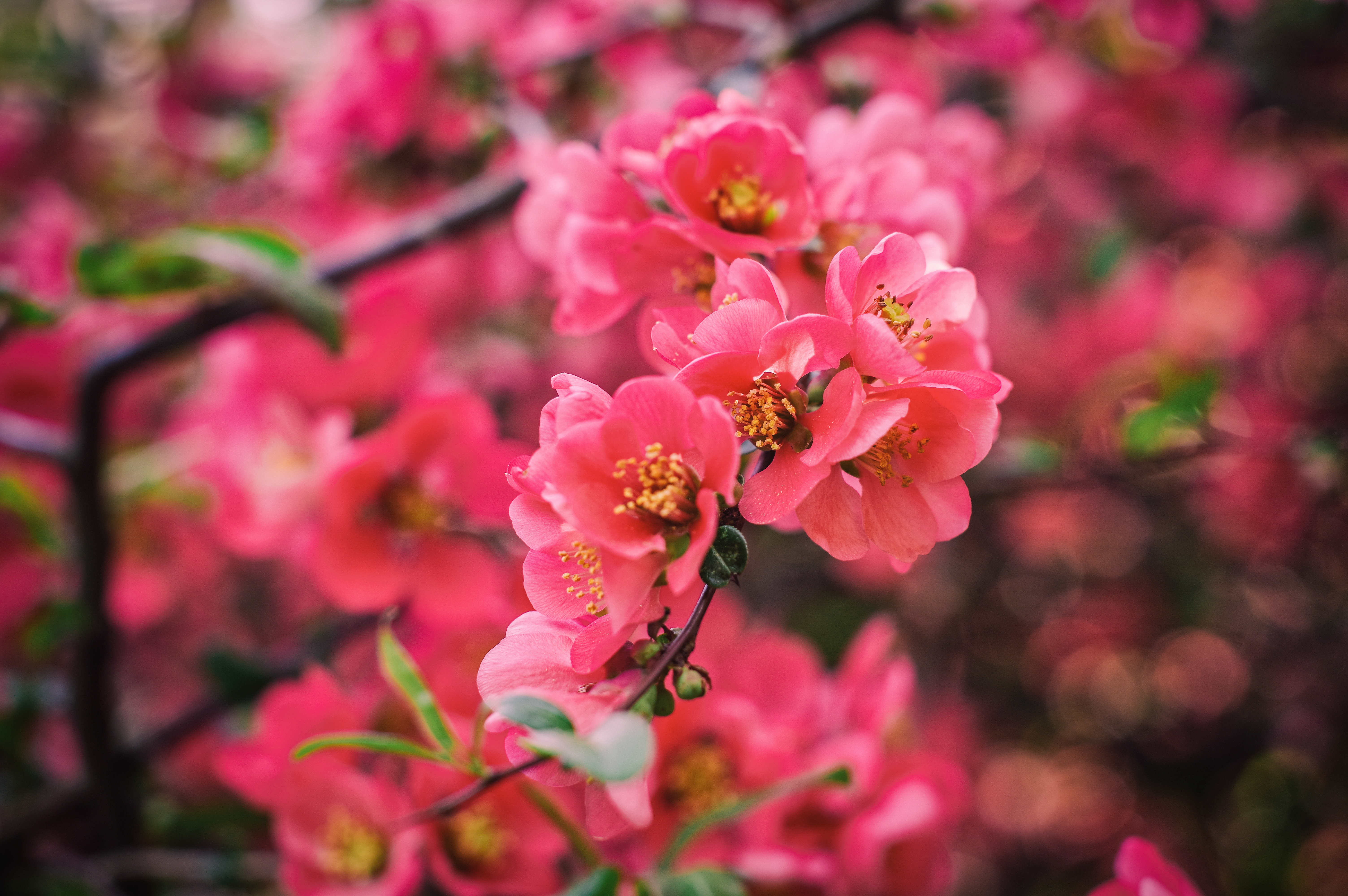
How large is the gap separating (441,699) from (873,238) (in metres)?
0.49

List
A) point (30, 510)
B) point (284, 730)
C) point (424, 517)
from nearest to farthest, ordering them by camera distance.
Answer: point (284, 730) → point (424, 517) → point (30, 510)

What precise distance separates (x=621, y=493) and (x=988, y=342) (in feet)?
4.20

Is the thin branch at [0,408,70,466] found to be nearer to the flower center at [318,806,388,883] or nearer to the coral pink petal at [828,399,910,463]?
the flower center at [318,806,388,883]

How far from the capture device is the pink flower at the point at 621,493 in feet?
1.30

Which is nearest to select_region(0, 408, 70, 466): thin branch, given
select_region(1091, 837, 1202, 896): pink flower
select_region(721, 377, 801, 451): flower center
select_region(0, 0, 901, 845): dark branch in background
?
select_region(0, 0, 901, 845): dark branch in background

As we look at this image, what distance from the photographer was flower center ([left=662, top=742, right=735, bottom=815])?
2.31ft

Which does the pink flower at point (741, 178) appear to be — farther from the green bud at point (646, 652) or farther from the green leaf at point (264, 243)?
the green leaf at point (264, 243)

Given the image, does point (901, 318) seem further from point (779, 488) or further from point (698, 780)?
point (698, 780)

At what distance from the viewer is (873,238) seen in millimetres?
579

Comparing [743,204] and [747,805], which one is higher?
[743,204]

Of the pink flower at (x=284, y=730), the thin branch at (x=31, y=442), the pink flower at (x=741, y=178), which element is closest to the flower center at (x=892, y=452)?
the pink flower at (x=741, y=178)

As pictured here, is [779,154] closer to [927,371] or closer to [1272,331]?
[927,371]

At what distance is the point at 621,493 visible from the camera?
0.43 meters

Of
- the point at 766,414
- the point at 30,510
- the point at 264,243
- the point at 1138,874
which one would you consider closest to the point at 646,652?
Answer: the point at 766,414
